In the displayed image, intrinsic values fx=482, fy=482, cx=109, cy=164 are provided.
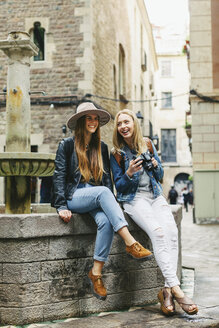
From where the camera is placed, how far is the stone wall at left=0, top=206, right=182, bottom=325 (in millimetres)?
4348

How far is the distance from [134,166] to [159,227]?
639 mm

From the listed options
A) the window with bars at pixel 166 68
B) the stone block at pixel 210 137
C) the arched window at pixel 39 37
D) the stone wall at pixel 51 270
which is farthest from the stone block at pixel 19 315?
the window with bars at pixel 166 68

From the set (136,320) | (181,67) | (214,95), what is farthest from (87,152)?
(181,67)

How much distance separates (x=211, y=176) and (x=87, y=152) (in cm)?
1234

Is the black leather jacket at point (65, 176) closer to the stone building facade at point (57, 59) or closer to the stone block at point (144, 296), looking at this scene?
the stone block at point (144, 296)

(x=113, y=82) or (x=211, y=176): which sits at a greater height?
(x=113, y=82)

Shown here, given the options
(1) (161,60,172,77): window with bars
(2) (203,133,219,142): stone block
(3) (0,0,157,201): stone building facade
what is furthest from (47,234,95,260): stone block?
(1) (161,60,172,77): window with bars

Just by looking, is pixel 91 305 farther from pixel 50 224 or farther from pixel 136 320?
pixel 50 224

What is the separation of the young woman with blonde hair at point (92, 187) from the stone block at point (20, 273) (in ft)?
1.67

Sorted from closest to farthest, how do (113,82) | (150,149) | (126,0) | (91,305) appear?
(91,305) → (150,149) → (113,82) → (126,0)

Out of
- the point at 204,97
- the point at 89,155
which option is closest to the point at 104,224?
the point at 89,155

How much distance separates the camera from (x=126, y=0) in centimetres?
2255

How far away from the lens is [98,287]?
445cm

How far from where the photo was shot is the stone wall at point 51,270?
435 centimetres
